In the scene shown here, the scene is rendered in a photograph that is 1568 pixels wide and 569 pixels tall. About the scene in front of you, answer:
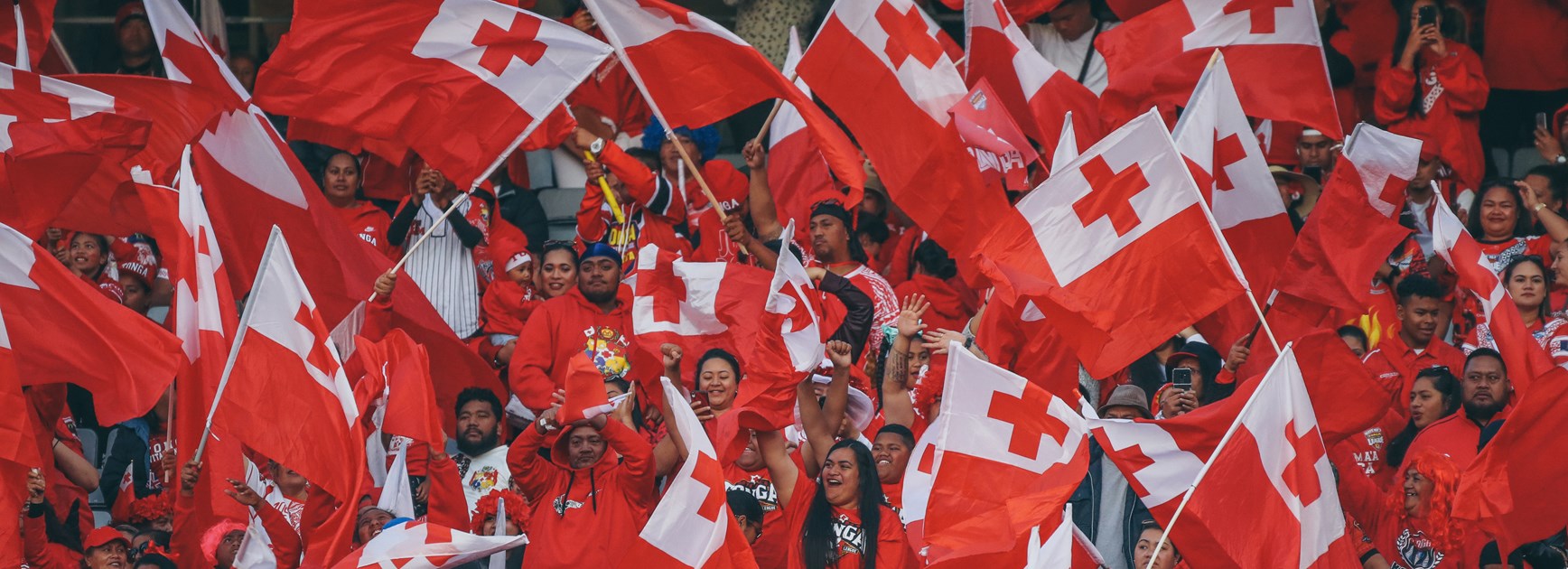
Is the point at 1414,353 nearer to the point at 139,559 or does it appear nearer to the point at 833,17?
the point at 833,17

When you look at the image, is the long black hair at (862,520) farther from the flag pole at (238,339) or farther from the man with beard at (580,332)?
the flag pole at (238,339)

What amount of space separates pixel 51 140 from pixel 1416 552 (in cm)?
587

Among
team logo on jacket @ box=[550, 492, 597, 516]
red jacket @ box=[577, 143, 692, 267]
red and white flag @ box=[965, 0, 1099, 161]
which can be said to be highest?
red and white flag @ box=[965, 0, 1099, 161]

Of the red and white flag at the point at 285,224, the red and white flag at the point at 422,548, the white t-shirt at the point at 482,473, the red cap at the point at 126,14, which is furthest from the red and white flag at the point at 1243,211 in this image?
the red cap at the point at 126,14

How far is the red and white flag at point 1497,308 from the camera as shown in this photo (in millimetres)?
10242

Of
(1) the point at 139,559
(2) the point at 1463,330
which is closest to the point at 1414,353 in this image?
(2) the point at 1463,330

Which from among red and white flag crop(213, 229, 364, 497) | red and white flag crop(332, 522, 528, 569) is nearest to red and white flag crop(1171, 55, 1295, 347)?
red and white flag crop(332, 522, 528, 569)

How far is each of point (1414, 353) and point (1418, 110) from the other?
5.93 feet

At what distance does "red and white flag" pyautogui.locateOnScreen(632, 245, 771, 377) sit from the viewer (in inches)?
438

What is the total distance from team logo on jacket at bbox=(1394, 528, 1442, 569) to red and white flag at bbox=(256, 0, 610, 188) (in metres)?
3.91

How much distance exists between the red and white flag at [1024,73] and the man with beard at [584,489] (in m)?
2.80

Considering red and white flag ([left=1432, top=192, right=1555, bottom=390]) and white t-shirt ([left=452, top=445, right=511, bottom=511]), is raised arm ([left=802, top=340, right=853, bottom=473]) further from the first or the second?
red and white flag ([left=1432, top=192, right=1555, bottom=390])

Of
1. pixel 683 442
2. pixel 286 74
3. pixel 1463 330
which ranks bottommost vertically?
pixel 1463 330

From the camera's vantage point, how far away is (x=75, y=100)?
1108cm
